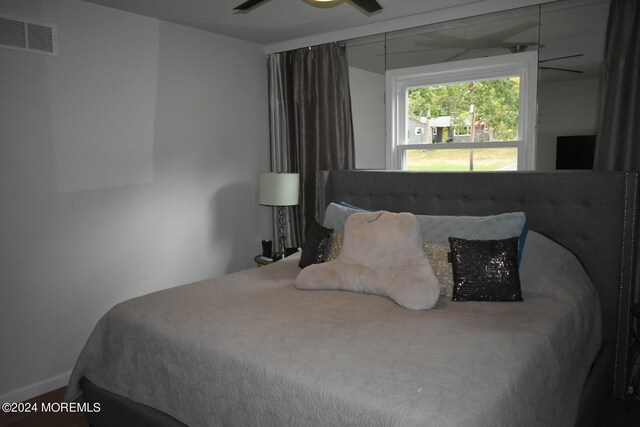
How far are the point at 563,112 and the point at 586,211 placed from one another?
0.64m

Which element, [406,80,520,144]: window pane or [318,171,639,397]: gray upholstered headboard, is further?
[406,80,520,144]: window pane

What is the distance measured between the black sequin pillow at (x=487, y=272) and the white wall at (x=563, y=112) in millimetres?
944

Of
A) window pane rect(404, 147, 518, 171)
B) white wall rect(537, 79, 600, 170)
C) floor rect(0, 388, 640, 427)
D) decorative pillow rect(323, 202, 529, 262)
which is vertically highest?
white wall rect(537, 79, 600, 170)

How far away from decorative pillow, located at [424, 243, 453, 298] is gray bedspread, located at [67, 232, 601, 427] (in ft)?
0.41

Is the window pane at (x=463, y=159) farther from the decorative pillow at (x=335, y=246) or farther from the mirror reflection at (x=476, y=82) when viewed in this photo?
the decorative pillow at (x=335, y=246)

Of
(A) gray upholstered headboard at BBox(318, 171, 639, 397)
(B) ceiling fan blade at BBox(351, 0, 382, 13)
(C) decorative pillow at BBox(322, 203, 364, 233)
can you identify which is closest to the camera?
(B) ceiling fan blade at BBox(351, 0, 382, 13)

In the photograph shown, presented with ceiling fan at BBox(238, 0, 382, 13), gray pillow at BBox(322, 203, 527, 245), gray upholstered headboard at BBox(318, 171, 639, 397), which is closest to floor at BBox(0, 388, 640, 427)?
gray upholstered headboard at BBox(318, 171, 639, 397)

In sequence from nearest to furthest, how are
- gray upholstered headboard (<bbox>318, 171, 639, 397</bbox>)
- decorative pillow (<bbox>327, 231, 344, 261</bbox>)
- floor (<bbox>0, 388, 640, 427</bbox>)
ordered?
1. floor (<bbox>0, 388, 640, 427</bbox>)
2. gray upholstered headboard (<bbox>318, 171, 639, 397</bbox>)
3. decorative pillow (<bbox>327, 231, 344, 261</bbox>)

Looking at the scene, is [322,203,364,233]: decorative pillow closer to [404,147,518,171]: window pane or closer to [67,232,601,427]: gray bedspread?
[67,232,601,427]: gray bedspread

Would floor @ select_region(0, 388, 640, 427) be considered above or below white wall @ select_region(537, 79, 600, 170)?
below

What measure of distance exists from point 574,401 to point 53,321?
9.51ft

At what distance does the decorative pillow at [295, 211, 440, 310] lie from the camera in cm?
228

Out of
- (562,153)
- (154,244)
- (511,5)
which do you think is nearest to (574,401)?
(562,153)

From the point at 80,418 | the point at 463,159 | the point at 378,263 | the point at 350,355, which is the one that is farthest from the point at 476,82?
the point at 80,418
